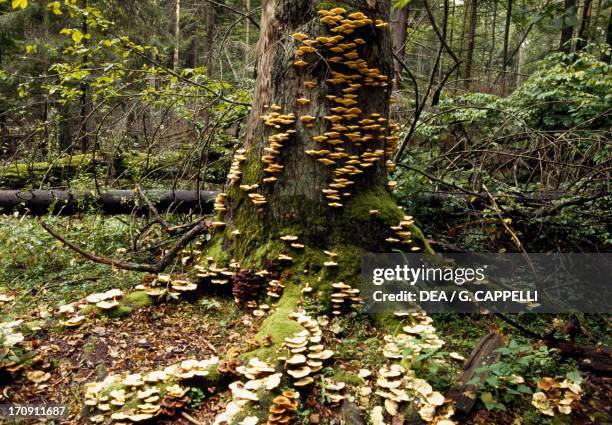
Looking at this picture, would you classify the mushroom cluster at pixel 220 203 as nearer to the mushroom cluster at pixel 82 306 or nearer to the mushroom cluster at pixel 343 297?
the mushroom cluster at pixel 82 306

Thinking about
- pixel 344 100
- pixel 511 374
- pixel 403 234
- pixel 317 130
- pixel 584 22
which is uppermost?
pixel 584 22

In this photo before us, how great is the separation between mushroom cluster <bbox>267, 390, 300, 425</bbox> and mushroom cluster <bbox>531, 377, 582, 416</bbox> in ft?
5.73

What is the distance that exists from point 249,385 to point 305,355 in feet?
1.84

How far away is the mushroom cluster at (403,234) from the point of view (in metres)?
4.28

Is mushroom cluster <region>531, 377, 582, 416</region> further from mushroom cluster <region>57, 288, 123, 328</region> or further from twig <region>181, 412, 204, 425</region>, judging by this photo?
mushroom cluster <region>57, 288, 123, 328</region>

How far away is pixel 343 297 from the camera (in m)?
4.07

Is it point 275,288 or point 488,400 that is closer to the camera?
point 488,400

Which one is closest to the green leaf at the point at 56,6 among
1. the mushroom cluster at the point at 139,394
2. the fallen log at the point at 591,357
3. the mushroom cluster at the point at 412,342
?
the mushroom cluster at the point at 139,394

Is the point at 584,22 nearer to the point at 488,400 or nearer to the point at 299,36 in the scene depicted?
the point at 299,36

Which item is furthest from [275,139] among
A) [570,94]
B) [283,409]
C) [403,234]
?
[570,94]

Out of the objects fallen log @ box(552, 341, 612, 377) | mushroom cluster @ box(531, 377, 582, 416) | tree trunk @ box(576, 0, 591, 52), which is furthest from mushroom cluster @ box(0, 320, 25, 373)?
tree trunk @ box(576, 0, 591, 52)

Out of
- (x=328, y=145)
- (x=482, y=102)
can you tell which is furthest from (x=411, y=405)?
(x=482, y=102)

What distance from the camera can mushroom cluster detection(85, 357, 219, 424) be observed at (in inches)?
116

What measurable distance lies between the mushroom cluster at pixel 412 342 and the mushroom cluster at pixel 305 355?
1.69 feet
